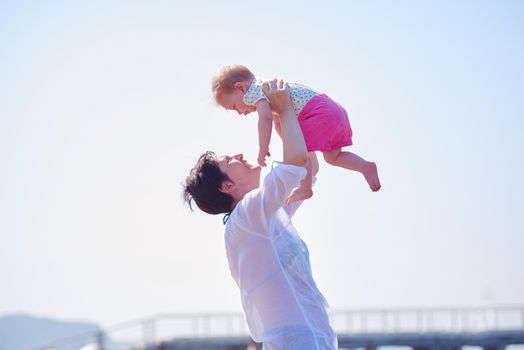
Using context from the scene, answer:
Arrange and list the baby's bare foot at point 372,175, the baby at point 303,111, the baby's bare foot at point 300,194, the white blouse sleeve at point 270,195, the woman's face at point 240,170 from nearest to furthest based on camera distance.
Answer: the white blouse sleeve at point 270,195 → the woman's face at point 240,170 → the baby at point 303,111 → the baby's bare foot at point 300,194 → the baby's bare foot at point 372,175

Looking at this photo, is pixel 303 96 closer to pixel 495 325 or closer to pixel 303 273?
pixel 303 273

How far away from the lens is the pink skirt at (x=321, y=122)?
5910mm

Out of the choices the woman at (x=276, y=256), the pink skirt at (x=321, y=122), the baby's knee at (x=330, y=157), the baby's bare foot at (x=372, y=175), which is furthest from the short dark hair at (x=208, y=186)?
the baby's bare foot at (x=372, y=175)

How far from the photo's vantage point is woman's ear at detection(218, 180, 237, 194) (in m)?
5.68

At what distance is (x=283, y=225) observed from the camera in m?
5.55

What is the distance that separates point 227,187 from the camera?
5688 millimetres

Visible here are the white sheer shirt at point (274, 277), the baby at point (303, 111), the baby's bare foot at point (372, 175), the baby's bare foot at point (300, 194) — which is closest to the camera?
the white sheer shirt at point (274, 277)

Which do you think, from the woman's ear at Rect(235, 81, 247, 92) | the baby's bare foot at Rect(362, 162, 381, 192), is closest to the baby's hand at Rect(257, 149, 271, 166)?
the woman's ear at Rect(235, 81, 247, 92)

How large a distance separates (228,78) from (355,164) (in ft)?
2.89

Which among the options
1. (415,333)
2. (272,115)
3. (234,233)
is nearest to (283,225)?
(234,233)

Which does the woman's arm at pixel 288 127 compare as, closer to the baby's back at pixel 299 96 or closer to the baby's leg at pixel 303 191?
the baby's back at pixel 299 96

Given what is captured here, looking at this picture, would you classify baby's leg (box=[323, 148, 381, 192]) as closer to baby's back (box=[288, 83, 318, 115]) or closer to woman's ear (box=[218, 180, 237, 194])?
baby's back (box=[288, 83, 318, 115])

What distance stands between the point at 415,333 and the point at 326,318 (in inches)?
1225

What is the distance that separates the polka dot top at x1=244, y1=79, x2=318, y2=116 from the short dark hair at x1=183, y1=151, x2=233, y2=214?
36 centimetres
